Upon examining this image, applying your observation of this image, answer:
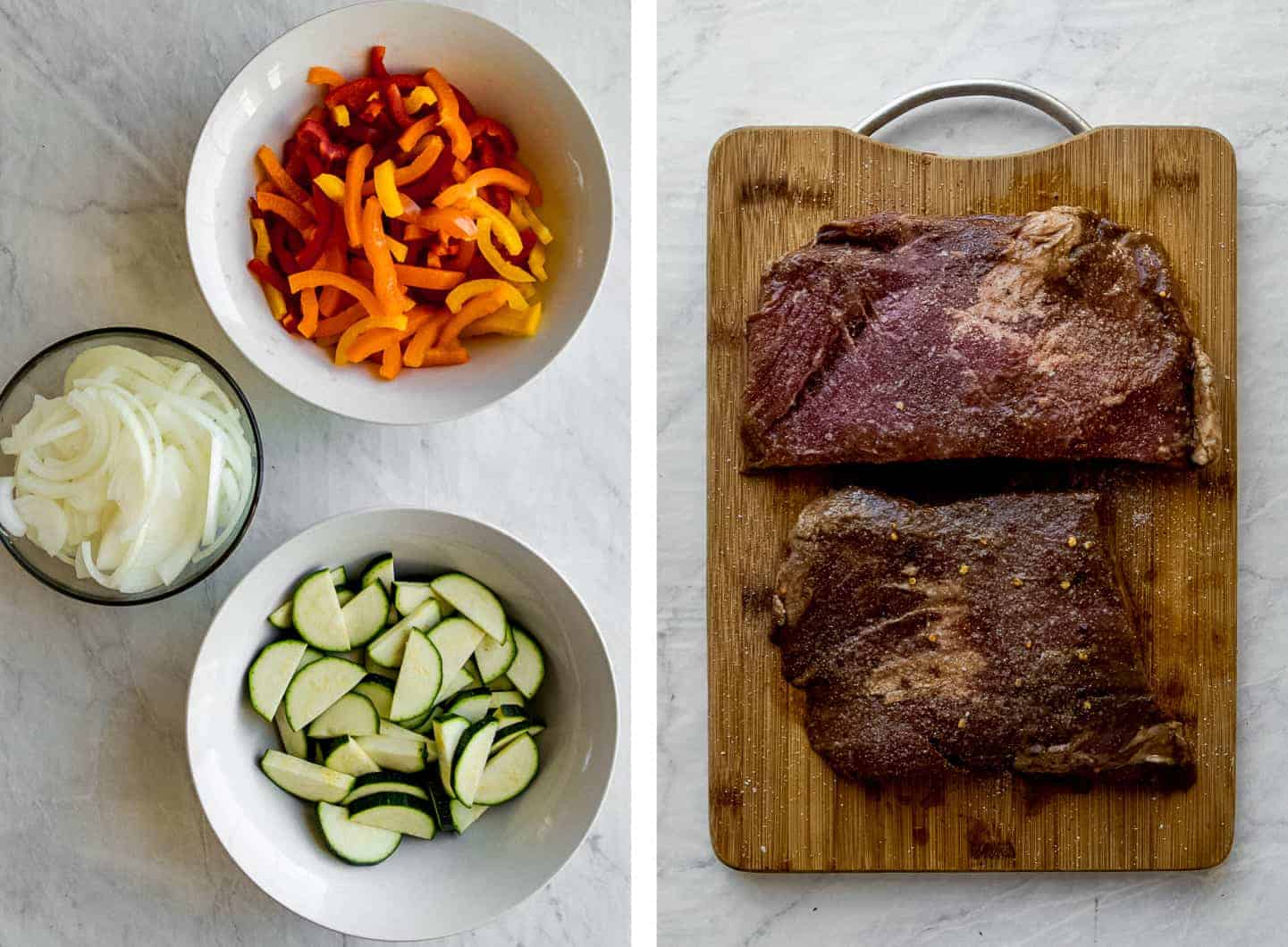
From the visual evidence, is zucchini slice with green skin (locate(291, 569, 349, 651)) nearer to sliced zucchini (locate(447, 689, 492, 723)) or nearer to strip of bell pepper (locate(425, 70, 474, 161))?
sliced zucchini (locate(447, 689, 492, 723))

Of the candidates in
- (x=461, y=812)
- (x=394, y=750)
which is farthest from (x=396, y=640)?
(x=461, y=812)

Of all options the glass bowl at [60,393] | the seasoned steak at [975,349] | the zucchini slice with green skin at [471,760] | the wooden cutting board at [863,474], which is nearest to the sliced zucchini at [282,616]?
the glass bowl at [60,393]

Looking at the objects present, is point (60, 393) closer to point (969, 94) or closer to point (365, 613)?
point (365, 613)

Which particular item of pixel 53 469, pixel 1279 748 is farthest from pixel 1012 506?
pixel 53 469

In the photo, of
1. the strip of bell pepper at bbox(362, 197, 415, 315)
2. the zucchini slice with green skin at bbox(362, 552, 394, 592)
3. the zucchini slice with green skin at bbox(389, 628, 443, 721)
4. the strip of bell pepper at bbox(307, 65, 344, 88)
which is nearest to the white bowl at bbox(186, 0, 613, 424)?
the strip of bell pepper at bbox(307, 65, 344, 88)

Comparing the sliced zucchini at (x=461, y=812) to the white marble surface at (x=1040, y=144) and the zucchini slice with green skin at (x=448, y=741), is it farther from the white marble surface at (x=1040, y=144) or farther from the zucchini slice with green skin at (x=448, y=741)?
the white marble surface at (x=1040, y=144)

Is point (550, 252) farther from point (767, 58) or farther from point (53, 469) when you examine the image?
point (53, 469)

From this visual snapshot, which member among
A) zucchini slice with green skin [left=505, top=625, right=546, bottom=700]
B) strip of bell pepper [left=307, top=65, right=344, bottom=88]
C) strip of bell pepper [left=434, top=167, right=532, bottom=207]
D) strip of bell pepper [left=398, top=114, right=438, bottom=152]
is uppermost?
strip of bell pepper [left=307, top=65, right=344, bottom=88]
